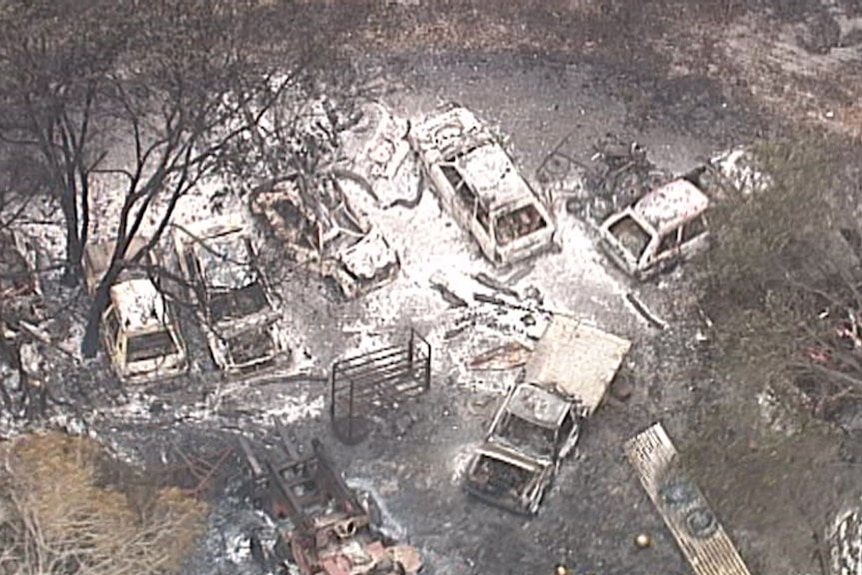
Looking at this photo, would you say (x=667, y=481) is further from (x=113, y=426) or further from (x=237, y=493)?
(x=113, y=426)

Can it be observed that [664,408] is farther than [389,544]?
Yes

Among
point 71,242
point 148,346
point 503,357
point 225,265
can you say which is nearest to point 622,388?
point 503,357

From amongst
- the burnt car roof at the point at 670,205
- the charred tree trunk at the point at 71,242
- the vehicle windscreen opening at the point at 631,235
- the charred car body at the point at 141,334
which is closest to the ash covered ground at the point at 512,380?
the charred car body at the point at 141,334

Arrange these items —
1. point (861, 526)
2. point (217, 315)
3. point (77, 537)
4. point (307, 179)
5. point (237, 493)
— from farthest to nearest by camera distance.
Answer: point (307, 179) → point (217, 315) → point (237, 493) → point (861, 526) → point (77, 537)

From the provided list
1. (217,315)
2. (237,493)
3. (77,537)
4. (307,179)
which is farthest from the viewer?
(307,179)

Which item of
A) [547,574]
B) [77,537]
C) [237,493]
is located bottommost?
[547,574]

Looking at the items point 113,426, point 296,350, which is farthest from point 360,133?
point 113,426

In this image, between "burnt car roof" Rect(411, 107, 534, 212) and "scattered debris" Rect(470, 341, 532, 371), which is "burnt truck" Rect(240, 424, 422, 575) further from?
"burnt car roof" Rect(411, 107, 534, 212)

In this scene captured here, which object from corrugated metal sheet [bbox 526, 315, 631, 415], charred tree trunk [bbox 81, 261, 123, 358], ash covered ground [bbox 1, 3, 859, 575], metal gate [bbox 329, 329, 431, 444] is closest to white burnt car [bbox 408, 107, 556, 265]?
ash covered ground [bbox 1, 3, 859, 575]
